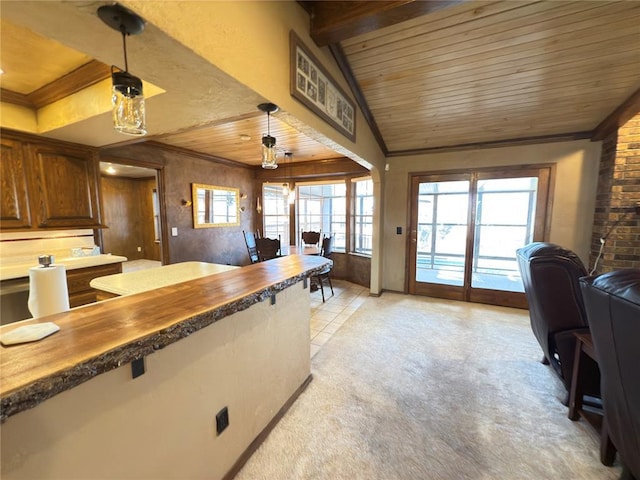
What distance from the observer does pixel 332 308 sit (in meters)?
3.73

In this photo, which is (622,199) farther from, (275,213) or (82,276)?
(82,276)

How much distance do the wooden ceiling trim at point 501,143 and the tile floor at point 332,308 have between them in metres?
2.37

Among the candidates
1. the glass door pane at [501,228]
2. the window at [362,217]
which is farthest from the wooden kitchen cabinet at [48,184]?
the glass door pane at [501,228]

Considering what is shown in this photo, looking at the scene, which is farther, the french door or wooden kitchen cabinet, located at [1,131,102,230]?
the french door

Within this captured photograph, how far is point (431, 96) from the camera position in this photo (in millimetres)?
2779

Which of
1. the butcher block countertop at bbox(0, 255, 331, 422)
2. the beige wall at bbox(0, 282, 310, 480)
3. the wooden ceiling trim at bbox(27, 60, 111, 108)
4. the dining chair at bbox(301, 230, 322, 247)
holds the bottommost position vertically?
the beige wall at bbox(0, 282, 310, 480)

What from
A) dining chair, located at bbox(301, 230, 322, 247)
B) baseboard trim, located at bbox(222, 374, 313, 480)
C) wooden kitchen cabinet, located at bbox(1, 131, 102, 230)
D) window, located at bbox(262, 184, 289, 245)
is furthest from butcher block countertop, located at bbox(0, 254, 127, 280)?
window, located at bbox(262, 184, 289, 245)

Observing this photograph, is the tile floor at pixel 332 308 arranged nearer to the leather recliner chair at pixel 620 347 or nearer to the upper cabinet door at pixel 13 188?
the leather recliner chair at pixel 620 347

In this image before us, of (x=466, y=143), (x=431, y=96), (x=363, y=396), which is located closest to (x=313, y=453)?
(x=363, y=396)

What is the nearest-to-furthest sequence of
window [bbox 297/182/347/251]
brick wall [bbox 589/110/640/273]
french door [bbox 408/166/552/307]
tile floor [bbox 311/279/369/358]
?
brick wall [bbox 589/110/640/273], tile floor [bbox 311/279/369/358], french door [bbox 408/166/552/307], window [bbox 297/182/347/251]

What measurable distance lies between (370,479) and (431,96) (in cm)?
328

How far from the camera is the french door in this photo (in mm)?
3574

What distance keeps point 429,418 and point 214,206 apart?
14.4 ft

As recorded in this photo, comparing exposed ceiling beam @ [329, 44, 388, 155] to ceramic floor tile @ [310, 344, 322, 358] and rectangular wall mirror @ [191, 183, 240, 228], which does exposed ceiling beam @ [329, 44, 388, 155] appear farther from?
rectangular wall mirror @ [191, 183, 240, 228]
